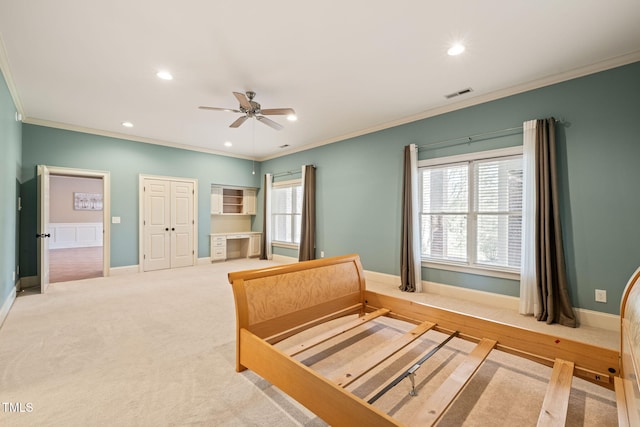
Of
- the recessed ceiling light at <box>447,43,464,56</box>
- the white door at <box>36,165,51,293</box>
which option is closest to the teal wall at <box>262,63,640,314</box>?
the recessed ceiling light at <box>447,43,464,56</box>

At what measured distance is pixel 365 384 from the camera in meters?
2.03

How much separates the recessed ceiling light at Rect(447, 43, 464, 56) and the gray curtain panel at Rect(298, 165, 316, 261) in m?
3.92

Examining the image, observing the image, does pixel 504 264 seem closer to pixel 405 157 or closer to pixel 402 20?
pixel 405 157

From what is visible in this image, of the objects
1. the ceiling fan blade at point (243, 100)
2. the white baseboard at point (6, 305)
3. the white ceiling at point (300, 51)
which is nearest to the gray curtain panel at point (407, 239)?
the white ceiling at point (300, 51)

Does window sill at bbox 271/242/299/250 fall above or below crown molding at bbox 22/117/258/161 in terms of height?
below

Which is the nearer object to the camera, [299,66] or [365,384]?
[365,384]

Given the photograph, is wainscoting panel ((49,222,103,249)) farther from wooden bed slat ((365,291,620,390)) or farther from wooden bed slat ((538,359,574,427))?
wooden bed slat ((538,359,574,427))

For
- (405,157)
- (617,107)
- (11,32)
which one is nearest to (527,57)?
(617,107)

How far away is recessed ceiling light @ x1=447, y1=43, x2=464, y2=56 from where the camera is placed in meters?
2.78

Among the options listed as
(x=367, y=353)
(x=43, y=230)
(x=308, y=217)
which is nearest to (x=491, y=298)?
(x=367, y=353)

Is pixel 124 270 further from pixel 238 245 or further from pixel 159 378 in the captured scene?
pixel 159 378

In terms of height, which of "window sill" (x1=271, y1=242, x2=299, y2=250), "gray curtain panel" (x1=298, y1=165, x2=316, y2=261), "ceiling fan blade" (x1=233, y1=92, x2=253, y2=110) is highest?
"ceiling fan blade" (x1=233, y1=92, x2=253, y2=110)

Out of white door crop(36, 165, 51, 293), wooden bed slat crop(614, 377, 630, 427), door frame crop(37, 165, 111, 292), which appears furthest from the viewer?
door frame crop(37, 165, 111, 292)

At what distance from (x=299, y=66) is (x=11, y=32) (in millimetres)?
2675
